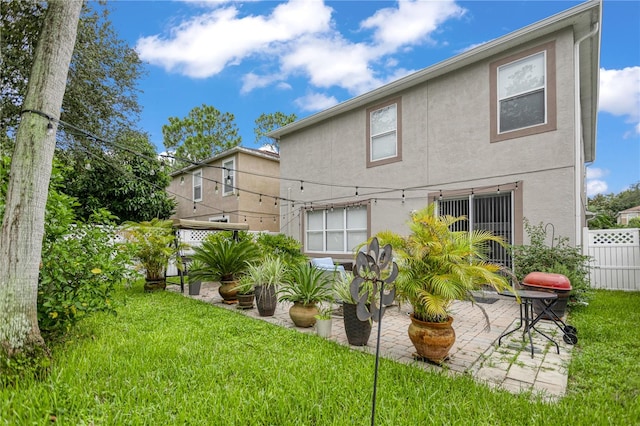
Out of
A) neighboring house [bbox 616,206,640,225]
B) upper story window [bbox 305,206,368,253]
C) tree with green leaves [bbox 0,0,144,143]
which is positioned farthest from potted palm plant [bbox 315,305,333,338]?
neighboring house [bbox 616,206,640,225]

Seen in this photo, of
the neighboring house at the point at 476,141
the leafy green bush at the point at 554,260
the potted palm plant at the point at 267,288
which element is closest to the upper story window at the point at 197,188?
the neighboring house at the point at 476,141

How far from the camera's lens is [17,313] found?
2922 mm

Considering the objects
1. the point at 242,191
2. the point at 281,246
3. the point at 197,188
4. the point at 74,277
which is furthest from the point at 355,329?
the point at 197,188

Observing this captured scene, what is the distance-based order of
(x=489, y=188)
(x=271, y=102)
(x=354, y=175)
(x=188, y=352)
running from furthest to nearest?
(x=271, y=102)
(x=354, y=175)
(x=489, y=188)
(x=188, y=352)

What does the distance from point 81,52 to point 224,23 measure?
12.7 ft

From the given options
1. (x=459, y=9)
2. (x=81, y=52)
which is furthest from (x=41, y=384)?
(x=459, y=9)

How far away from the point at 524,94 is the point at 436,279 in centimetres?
629

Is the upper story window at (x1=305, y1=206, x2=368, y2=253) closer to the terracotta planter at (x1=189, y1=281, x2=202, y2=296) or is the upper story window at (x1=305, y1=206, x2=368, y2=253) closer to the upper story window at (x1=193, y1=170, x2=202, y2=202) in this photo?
the terracotta planter at (x1=189, y1=281, x2=202, y2=296)

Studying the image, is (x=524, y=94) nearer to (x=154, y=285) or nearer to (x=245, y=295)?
(x=245, y=295)

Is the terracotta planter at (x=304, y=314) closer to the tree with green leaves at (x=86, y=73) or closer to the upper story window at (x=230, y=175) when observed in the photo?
the tree with green leaves at (x=86, y=73)

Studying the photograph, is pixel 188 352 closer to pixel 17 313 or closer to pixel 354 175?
pixel 17 313

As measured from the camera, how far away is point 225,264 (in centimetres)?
723

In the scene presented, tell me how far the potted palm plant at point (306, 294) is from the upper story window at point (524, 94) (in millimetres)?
5716

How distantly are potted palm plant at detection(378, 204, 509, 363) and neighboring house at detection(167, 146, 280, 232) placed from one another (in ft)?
35.1
